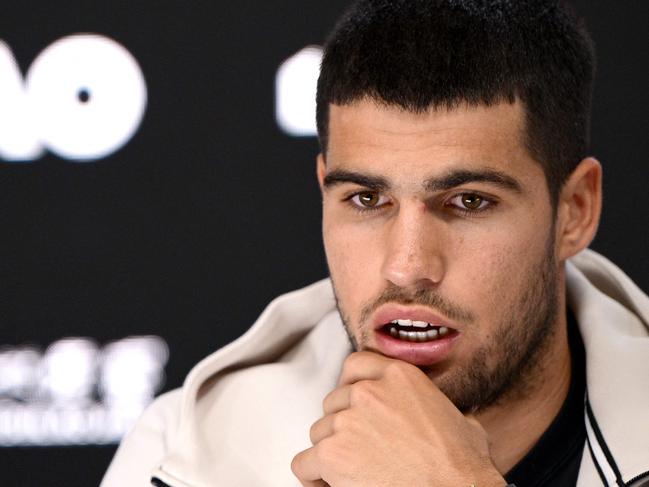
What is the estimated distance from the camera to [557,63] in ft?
4.70

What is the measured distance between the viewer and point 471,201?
1.37m

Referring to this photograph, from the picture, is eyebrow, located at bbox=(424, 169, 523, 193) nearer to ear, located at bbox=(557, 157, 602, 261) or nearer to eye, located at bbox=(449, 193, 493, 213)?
eye, located at bbox=(449, 193, 493, 213)

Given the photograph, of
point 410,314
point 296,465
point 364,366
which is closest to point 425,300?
point 410,314

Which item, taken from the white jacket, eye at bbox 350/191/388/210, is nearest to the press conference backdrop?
the white jacket

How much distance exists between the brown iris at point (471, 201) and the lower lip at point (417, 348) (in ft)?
0.54

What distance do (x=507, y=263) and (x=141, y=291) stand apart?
3.35 feet

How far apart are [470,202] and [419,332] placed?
180mm

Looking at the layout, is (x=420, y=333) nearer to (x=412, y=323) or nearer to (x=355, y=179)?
(x=412, y=323)

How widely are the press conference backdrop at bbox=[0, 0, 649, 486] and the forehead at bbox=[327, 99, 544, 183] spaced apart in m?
0.81

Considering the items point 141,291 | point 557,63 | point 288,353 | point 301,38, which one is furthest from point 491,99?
point 141,291

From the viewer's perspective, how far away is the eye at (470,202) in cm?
136

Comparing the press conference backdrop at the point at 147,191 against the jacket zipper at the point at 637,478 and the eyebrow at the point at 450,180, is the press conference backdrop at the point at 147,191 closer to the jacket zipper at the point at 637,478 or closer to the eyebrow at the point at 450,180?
the eyebrow at the point at 450,180

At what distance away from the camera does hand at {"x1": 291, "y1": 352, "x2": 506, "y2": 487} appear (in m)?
1.26

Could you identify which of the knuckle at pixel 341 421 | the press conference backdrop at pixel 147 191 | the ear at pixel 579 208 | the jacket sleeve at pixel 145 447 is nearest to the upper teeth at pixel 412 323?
the knuckle at pixel 341 421
